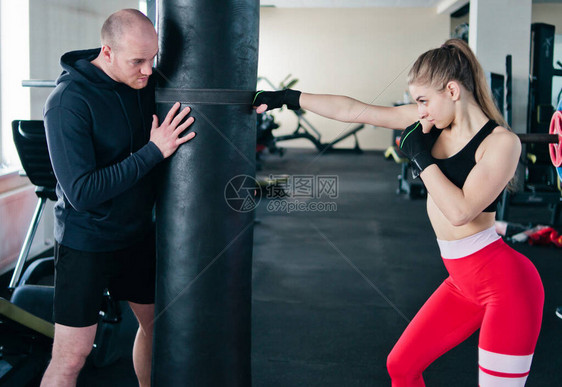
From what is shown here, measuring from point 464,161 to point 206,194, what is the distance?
0.62 m

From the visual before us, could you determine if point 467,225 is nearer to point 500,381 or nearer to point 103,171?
point 500,381

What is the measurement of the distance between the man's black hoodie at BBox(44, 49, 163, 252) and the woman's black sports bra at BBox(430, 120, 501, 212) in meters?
0.69

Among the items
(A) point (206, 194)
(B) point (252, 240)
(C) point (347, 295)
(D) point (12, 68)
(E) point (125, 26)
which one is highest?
(D) point (12, 68)

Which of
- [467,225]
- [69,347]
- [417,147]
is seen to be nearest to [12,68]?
[69,347]

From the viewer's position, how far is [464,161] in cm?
131

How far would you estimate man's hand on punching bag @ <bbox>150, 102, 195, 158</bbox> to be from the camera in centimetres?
127

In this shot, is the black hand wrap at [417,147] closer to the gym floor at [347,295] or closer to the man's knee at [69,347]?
the man's knee at [69,347]

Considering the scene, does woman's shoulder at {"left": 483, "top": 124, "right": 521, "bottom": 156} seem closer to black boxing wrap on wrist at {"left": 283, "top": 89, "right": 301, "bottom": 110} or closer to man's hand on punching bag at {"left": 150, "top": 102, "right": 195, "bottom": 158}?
black boxing wrap on wrist at {"left": 283, "top": 89, "right": 301, "bottom": 110}

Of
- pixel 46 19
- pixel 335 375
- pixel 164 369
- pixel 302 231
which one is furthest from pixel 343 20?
pixel 164 369

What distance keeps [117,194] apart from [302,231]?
10.8 feet

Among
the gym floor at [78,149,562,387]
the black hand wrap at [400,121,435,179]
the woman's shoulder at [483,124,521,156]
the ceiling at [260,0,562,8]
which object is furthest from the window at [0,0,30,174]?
the ceiling at [260,0,562,8]

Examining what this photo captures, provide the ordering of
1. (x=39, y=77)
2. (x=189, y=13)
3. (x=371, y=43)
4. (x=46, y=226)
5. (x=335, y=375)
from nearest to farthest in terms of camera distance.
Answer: (x=189, y=13) → (x=335, y=375) → (x=39, y=77) → (x=46, y=226) → (x=371, y=43)

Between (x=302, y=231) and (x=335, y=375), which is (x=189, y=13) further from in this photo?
(x=302, y=231)

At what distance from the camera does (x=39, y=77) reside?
11.4 ft
